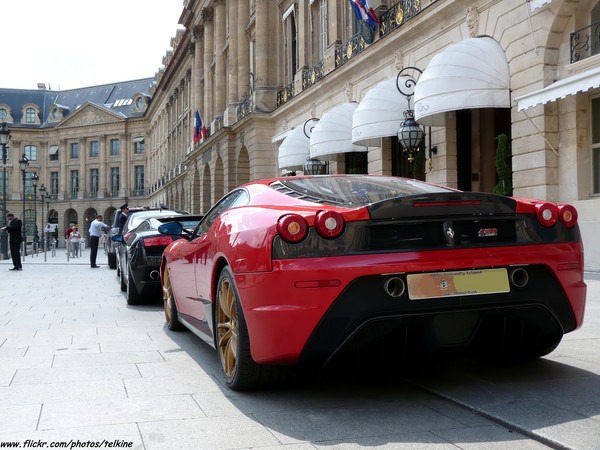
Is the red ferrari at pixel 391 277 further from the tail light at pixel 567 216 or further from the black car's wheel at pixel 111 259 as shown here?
the black car's wheel at pixel 111 259

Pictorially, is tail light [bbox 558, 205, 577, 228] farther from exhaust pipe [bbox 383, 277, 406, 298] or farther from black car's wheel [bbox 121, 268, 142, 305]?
black car's wheel [bbox 121, 268, 142, 305]

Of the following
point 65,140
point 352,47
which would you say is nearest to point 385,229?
point 352,47

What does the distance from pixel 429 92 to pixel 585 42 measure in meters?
3.22

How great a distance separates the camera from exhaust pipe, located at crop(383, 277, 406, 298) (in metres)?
3.75

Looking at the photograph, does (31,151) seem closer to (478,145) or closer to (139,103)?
(139,103)

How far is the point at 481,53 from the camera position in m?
14.4

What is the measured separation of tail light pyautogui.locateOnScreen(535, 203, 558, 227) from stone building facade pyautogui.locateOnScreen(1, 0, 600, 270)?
7.54 metres

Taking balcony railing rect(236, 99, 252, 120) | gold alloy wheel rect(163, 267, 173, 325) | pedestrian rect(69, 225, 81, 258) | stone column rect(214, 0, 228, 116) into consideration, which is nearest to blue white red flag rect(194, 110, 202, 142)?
stone column rect(214, 0, 228, 116)

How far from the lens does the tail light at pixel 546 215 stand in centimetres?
414

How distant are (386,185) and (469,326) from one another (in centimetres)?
122

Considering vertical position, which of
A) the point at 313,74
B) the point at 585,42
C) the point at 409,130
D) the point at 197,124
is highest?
the point at 197,124

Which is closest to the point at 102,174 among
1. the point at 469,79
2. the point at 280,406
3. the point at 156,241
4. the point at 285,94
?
the point at 285,94

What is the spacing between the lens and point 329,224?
3764mm

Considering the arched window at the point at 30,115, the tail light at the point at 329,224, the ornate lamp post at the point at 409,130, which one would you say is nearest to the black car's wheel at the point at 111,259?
the ornate lamp post at the point at 409,130
